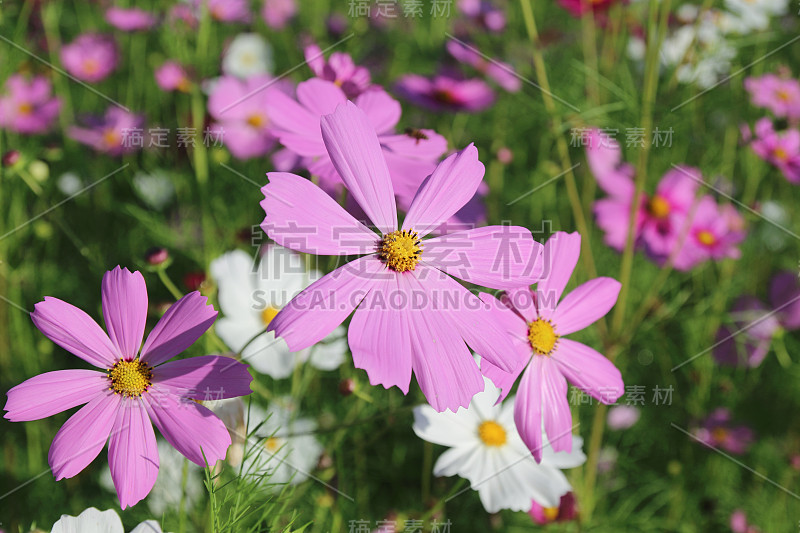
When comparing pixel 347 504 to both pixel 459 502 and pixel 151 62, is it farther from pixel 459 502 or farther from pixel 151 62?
pixel 151 62

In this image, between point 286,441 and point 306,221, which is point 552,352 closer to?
point 306,221

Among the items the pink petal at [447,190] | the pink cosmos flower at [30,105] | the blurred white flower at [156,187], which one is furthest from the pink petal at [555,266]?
the pink cosmos flower at [30,105]

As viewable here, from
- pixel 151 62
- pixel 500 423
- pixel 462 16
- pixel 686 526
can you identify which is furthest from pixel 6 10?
pixel 686 526

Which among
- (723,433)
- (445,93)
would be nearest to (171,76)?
(445,93)

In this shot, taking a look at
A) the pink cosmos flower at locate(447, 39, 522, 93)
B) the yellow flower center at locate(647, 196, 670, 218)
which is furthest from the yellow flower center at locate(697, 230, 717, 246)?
the pink cosmos flower at locate(447, 39, 522, 93)

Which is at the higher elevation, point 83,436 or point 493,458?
point 83,436

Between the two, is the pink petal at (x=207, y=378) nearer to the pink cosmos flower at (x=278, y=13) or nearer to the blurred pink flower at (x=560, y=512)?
the blurred pink flower at (x=560, y=512)
